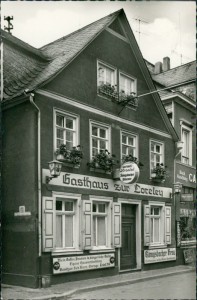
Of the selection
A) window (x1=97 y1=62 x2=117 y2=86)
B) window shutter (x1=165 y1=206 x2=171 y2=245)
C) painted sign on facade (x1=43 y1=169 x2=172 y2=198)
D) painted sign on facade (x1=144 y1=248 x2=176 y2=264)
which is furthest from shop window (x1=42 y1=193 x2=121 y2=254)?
window (x1=97 y1=62 x2=117 y2=86)

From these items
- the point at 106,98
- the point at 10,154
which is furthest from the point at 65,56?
the point at 10,154

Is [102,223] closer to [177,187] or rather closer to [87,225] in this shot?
[87,225]

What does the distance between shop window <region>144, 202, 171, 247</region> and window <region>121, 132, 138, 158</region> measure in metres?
2.31

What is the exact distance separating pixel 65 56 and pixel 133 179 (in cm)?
489

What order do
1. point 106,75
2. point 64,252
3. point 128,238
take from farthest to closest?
point 128,238, point 106,75, point 64,252

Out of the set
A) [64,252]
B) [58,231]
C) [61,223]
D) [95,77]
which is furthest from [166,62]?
[64,252]

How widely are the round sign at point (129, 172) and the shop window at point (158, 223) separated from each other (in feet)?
9.53

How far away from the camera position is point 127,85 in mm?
17859

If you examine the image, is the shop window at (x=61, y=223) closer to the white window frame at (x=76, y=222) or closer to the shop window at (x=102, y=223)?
the white window frame at (x=76, y=222)

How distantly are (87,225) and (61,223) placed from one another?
1.02 m

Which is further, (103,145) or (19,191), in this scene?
(103,145)

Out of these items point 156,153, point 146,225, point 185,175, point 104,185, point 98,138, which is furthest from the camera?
point 185,175

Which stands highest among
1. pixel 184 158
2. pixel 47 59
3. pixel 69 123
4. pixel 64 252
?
pixel 47 59

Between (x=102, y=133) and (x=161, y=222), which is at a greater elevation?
(x=102, y=133)
